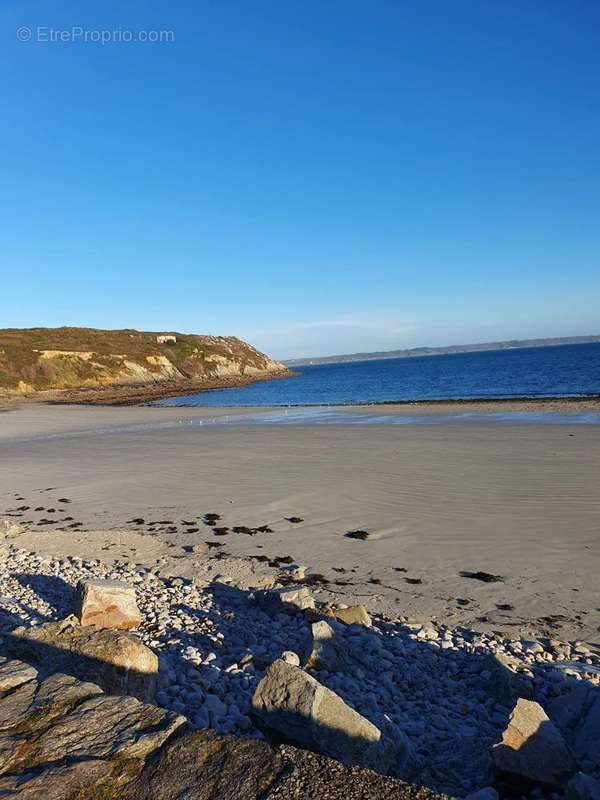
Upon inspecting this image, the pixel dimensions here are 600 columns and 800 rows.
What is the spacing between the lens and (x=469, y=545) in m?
9.91

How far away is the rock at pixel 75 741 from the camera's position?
2.93 meters

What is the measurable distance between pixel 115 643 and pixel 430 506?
8684mm

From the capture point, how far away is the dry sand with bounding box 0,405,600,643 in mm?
8109

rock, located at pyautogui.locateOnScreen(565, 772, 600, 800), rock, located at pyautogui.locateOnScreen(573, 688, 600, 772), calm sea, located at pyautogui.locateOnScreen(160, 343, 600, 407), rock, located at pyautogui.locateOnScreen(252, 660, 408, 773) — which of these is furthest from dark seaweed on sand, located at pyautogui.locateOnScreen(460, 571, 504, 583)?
calm sea, located at pyautogui.locateOnScreen(160, 343, 600, 407)

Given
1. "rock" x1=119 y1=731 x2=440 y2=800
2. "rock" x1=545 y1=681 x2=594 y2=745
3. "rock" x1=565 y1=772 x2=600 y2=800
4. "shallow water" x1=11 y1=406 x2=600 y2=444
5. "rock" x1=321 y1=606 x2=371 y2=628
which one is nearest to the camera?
"rock" x1=119 y1=731 x2=440 y2=800

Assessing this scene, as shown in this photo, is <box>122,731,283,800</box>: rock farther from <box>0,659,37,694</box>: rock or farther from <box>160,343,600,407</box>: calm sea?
<box>160,343,600,407</box>: calm sea

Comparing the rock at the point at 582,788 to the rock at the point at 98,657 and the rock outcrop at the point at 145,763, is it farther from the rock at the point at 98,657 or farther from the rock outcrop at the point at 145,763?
the rock at the point at 98,657

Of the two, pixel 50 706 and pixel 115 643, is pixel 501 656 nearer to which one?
pixel 115 643

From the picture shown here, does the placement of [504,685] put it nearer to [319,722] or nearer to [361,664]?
[361,664]

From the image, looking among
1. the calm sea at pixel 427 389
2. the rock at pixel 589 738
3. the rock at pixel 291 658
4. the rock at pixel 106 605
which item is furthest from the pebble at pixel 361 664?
the calm sea at pixel 427 389

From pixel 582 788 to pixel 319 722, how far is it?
5.35 ft

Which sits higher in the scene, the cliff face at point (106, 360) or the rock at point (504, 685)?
the cliff face at point (106, 360)

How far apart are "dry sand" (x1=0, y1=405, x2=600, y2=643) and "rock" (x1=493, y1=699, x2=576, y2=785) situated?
3043 millimetres

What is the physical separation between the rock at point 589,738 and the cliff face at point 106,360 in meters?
71.5
